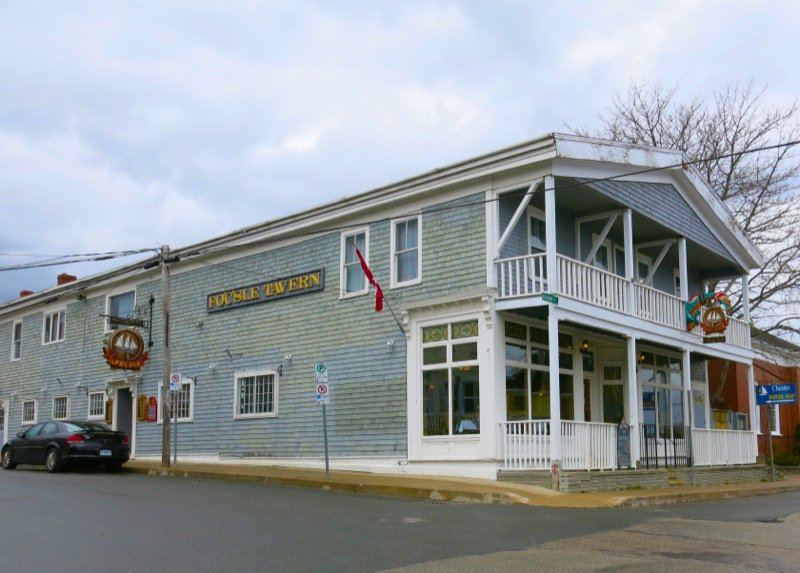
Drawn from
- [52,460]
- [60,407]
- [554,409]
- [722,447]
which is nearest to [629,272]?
[554,409]

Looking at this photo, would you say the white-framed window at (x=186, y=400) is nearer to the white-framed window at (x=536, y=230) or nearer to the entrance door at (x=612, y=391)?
the white-framed window at (x=536, y=230)

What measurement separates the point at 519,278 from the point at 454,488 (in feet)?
15.7

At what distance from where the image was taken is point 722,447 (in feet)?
75.8

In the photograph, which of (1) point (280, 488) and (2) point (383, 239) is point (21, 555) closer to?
(1) point (280, 488)

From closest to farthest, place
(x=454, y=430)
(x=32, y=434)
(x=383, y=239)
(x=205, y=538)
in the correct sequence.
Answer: (x=205, y=538), (x=454, y=430), (x=383, y=239), (x=32, y=434)

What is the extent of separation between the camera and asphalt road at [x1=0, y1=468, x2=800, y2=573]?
8609 millimetres

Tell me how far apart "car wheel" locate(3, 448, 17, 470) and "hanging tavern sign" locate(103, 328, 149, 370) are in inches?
136

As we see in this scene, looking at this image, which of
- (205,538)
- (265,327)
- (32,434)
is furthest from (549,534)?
(32,434)

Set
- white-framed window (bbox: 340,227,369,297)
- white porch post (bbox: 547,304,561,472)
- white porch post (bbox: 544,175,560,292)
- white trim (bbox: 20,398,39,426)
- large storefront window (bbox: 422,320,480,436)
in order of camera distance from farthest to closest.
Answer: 1. white trim (bbox: 20,398,39,426)
2. white-framed window (bbox: 340,227,369,297)
3. large storefront window (bbox: 422,320,480,436)
4. white porch post (bbox: 544,175,560,292)
5. white porch post (bbox: 547,304,561,472)

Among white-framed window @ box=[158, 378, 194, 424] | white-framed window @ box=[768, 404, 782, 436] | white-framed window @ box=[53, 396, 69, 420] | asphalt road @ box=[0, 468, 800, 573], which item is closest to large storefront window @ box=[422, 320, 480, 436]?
asphalt road @ box=[0, 468, 800, 573]

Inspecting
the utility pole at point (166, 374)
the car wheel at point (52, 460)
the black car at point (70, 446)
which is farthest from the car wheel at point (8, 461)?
the utility pole at point (166, 374)

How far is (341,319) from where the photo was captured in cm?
2114

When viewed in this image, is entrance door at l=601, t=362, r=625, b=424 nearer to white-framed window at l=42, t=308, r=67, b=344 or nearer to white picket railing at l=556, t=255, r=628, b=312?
white picket railing at l=556, t=255, r=628, b=312

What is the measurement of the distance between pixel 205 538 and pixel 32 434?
1458 cm
